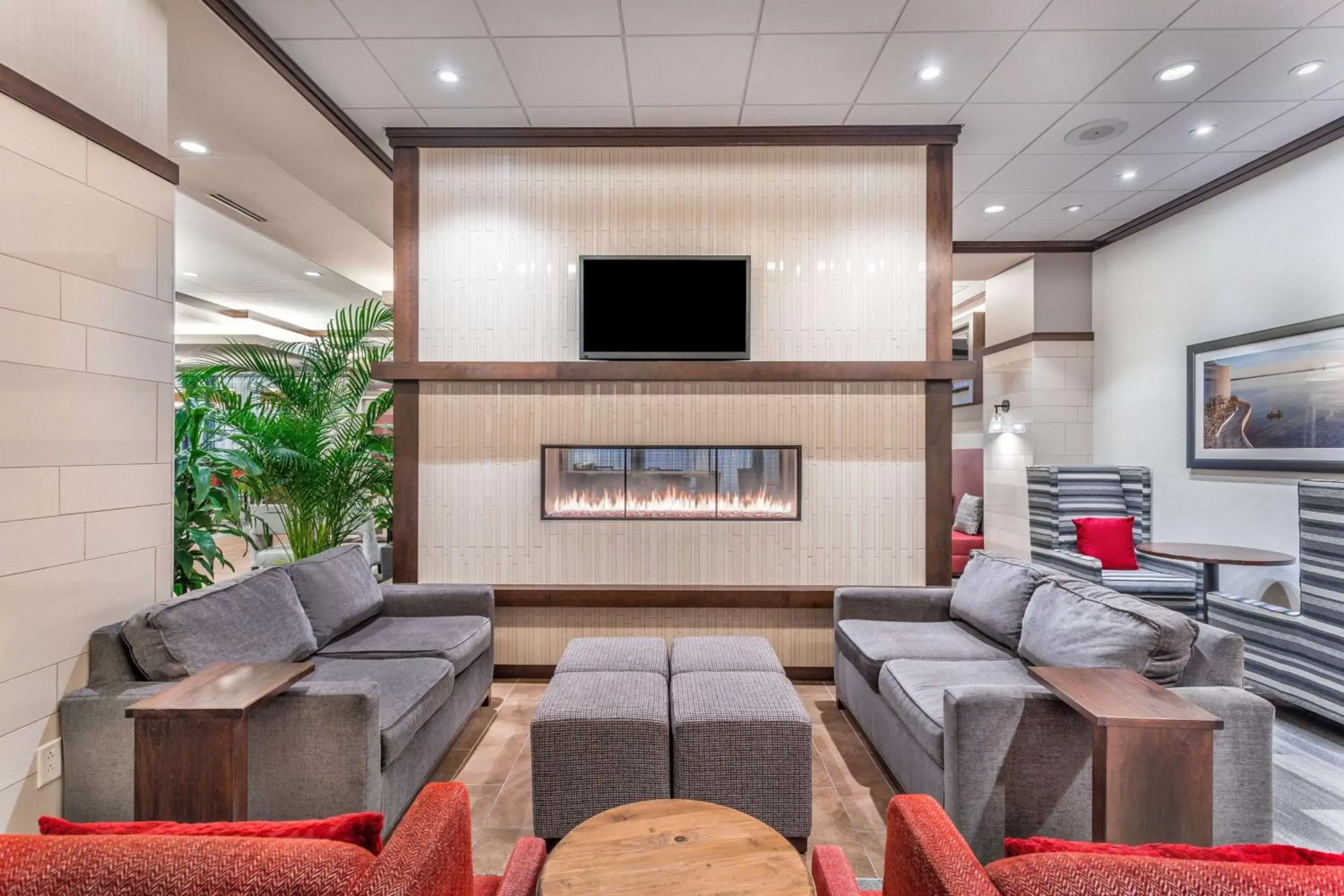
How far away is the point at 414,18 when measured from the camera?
2.64 m

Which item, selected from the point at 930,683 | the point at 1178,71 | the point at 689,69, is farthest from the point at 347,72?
the point at 1178,71

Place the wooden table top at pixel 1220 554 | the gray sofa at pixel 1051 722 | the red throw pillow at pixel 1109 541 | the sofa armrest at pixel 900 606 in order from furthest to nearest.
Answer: the red throw pillow at pixel 1109 541
the wooden table top at pixel 1220 554
the sofa armrest at pixel 900 606
the gray sofa at pixel 1051 722

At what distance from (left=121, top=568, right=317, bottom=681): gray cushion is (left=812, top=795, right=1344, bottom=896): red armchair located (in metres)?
2.15

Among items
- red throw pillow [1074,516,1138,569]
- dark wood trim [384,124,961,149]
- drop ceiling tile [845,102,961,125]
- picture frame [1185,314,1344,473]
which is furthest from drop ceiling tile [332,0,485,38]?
red throw pillow [1074,516,1138,569]

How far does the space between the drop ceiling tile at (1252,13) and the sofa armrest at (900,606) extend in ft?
9.05

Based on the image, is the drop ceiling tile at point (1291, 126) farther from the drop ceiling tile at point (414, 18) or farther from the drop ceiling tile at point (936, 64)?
the drop ceiling tile at point (414, 18)

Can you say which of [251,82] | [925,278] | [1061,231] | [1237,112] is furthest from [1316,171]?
[251,82]

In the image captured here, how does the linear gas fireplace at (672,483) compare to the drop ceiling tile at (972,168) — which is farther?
the drop ceiling tile at (972,168)

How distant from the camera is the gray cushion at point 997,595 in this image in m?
2.59

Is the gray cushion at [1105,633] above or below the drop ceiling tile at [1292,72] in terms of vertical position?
below

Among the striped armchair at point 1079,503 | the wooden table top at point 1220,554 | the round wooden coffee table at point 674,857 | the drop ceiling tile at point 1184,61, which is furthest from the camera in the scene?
the striped armchair at point 1079,503

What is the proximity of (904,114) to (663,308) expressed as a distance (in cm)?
170

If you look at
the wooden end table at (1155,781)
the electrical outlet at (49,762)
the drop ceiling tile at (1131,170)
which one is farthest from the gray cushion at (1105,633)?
A: the electrical outlet at (49,762)

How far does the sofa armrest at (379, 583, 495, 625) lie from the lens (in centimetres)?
320
